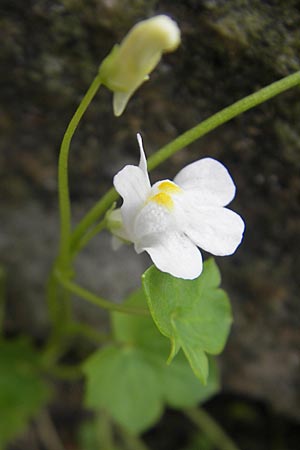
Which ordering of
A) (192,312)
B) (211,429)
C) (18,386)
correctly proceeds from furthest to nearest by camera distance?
(211,429), (18,386), (192,312)

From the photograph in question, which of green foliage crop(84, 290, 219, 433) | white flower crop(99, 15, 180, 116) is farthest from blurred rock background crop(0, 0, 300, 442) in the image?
white flower crop(99, 15, 180, 116)

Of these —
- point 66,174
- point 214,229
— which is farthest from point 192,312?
point 66,174

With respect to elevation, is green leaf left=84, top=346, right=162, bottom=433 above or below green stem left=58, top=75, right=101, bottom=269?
below

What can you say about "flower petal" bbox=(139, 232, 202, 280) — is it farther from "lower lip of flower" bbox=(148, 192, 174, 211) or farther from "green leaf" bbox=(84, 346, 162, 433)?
"green leaf" bbox=(84, 346, 162, 433)

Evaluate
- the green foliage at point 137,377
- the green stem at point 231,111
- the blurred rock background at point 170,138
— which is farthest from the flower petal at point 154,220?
the green foliage at point 137,377

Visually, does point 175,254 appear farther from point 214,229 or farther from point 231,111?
point 231,111

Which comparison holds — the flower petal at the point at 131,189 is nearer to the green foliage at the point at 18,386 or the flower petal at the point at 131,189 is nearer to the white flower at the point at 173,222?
the white flower at the point at 173,222

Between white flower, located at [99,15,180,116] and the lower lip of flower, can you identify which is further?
the lower lip of flower
